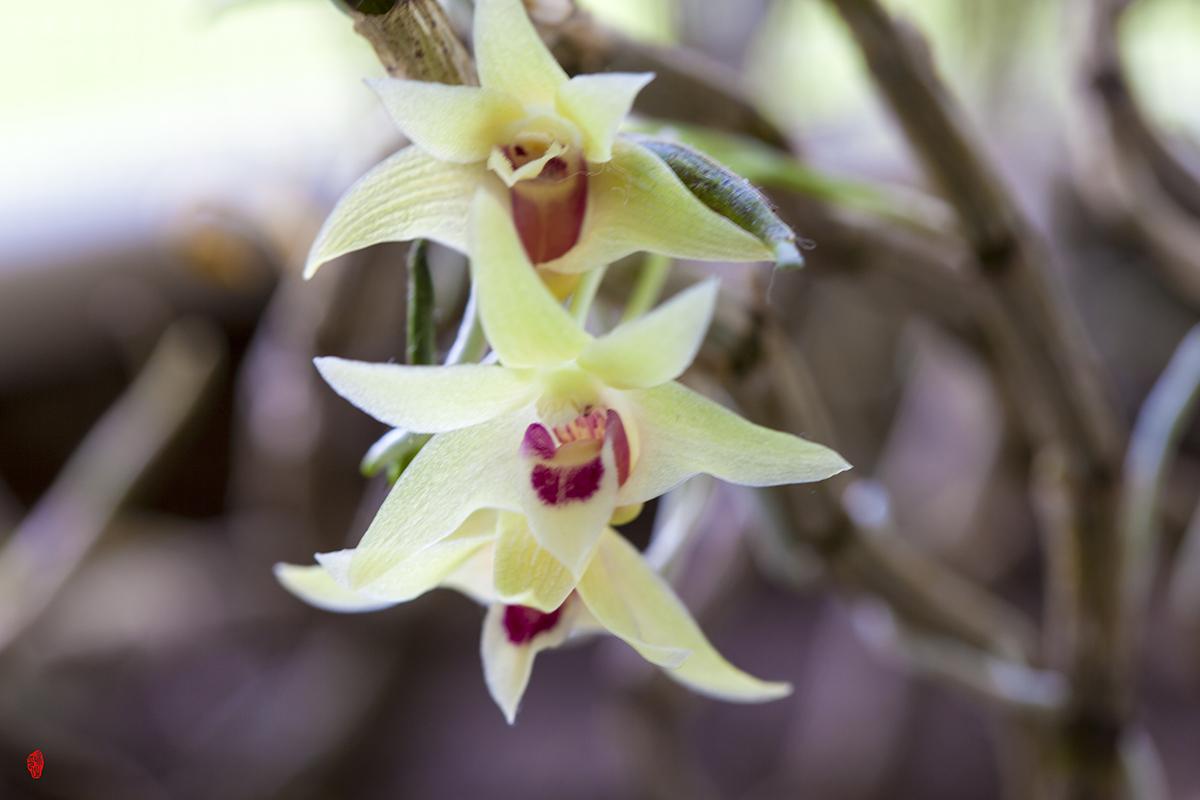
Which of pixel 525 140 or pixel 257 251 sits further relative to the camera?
pixel 257 251

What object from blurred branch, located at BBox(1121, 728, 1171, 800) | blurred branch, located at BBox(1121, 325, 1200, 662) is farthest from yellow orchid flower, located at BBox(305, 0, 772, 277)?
blurred branch, located at BBox(1121, 728, 1171, 800)

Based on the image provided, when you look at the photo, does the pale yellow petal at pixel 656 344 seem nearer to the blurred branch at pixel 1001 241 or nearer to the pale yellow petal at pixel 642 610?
the pale yellow petal at pixel 642 610

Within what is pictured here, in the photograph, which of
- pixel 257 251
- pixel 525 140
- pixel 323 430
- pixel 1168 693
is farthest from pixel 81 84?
pixel 1168 693

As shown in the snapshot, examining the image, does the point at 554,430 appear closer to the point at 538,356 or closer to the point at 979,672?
the point at 538,356

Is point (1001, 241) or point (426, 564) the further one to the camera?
point (1001, 241)

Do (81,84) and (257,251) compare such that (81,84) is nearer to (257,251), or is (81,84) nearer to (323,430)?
(257,251)

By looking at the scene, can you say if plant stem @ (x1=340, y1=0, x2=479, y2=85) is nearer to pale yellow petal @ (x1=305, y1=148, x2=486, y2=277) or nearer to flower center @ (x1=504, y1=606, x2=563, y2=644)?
pale yellow petal @ (x1=305, y1=148, x2=486, y2=277)

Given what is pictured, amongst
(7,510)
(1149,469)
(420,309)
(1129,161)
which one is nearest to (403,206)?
(420,309)
